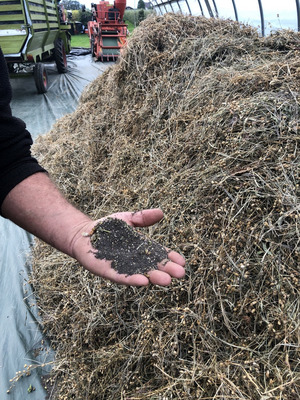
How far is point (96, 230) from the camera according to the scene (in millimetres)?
1506

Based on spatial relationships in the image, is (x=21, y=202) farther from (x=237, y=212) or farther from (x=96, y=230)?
(x=237, y=212)

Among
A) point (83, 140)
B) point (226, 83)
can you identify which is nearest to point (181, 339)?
point (226, 83)

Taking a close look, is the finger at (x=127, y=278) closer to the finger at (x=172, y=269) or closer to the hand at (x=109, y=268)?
the hand at (x=109, y=268)

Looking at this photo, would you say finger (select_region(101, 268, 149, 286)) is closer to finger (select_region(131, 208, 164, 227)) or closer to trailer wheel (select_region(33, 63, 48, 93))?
finger (select_region(131, 208, 164, 227))

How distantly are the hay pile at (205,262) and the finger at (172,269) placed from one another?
296 mm

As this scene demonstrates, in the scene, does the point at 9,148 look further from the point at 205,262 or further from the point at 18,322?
the point at 18,322

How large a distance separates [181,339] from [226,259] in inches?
20.9

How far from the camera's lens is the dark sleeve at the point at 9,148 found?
1.26 m

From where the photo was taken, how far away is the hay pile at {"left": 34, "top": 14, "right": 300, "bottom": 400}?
4.94 ft

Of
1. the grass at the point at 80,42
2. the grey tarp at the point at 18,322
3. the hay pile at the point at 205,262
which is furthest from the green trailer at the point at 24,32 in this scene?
the grass at the point at 80,42

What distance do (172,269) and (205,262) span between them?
37 centimetres

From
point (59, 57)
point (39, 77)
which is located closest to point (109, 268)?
point (39, 77)

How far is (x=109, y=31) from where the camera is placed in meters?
10.7

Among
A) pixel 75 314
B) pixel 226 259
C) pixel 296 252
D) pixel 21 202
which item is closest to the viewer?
pixel 21 202
